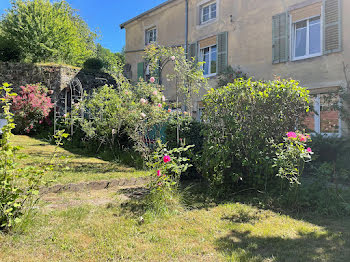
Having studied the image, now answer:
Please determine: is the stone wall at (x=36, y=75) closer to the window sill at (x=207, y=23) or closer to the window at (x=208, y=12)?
the window sill at (x=207, y=23)

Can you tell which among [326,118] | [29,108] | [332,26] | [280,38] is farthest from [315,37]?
[29,108]

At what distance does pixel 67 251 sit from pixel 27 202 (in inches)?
33.4

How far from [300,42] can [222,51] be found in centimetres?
308

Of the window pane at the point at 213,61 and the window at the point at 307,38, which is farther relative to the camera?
the window pane at the point at 213,61

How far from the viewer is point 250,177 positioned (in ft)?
14.9

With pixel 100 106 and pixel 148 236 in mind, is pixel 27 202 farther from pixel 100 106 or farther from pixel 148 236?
pixel 100 106

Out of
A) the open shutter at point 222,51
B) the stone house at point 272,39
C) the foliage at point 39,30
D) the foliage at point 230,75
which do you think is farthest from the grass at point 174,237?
the foliage at point 39,30

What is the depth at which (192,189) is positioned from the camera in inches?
190

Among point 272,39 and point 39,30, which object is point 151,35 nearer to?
point 39,30

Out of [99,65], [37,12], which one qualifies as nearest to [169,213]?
[99,65]

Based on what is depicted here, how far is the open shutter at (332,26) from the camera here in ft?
24.3

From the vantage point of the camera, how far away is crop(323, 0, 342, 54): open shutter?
740 centimetres

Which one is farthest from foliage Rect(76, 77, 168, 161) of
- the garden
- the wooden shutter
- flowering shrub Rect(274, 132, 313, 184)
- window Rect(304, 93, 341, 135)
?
the wooden shutter

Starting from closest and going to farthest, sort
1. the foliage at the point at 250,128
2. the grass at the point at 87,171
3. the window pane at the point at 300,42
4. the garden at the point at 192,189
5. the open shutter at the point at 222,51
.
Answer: the garden at the point at 192,189 → the foliage at the point at 250,128 → the grass at the point at 87,171 → the window pane at the point at 300,42 → the open shutter at the point at 222,51
